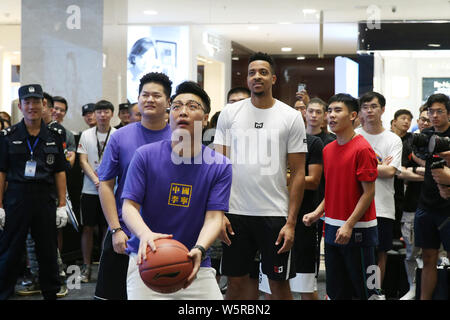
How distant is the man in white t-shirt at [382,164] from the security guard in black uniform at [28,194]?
265 centimetres

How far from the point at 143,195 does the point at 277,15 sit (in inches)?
292

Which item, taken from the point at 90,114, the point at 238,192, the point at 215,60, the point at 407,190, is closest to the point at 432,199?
the point at 238,192

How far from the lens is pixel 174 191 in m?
2.72

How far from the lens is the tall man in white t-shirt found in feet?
12.6

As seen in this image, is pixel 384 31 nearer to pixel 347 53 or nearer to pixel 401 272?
pixel 347 53

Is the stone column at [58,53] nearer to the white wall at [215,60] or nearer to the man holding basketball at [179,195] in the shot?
the white wall at [215,60]

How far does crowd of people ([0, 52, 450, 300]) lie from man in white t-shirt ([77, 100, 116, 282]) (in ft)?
2.32

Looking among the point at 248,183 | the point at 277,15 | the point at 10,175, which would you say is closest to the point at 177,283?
the point at 248,183

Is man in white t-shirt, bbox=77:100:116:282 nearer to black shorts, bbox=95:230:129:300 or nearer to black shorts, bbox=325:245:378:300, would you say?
black shorts, bbox=95:230:129:300

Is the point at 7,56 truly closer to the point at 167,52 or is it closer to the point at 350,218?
the point at 167,52

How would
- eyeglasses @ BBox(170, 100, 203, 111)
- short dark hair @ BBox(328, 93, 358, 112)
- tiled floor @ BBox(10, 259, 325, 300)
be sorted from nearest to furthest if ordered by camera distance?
1. eyeglasses @ BBox(170, 100, 203, 111)
2. short dark hair @ BBox(328, 93, 358, 112)
3. tiled floor @ BBox(10, 259, 325, 300)

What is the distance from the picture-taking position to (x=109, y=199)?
333cm

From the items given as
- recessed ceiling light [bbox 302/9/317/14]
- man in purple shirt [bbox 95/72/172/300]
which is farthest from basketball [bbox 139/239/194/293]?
recessed ceiling light [bbox 302/9/317/14]
